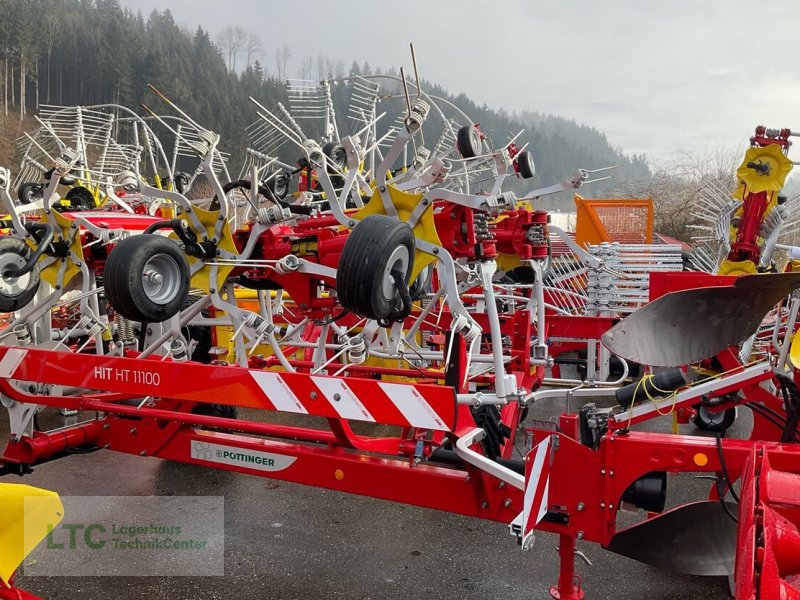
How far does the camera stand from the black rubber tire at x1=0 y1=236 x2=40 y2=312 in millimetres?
4355

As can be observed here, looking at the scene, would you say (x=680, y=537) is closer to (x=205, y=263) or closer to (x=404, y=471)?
(x=404, y=471)

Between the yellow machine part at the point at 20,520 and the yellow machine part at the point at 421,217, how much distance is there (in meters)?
→ 2.25

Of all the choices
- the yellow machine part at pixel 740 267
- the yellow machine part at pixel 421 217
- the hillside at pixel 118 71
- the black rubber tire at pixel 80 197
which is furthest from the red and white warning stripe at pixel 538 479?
the hillside at pixel 118 71

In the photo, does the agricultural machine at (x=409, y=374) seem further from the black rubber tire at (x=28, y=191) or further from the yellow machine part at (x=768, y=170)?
the black rubber tire at (x=28, y=191)

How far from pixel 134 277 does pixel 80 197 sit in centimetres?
440

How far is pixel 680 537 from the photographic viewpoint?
3.22m

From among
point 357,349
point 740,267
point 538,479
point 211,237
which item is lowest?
point 538,479

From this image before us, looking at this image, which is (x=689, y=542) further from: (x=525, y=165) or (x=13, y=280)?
(x=13, y=280)

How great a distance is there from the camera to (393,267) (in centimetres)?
327

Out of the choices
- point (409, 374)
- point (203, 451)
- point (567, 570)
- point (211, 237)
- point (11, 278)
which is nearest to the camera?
point (567, 570)

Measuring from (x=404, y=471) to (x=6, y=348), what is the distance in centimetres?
206

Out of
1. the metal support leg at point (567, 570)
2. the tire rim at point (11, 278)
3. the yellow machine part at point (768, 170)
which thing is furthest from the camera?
the yellow machine part at point (768, 170)

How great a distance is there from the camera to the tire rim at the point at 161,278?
12.3 feet

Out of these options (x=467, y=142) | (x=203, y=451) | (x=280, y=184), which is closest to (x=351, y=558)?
(x=203, y=451)
